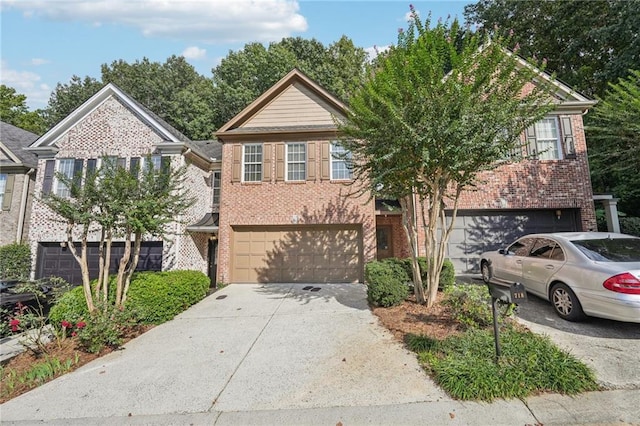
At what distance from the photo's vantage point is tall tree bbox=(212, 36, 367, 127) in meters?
23.8

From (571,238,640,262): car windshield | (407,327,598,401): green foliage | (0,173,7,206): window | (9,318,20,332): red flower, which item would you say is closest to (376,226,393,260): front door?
(571,238,640,262): car windshield

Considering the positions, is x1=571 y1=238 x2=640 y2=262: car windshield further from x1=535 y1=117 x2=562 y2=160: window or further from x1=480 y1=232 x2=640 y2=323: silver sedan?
x1=535 y1=117 x2=562 y2=160: window

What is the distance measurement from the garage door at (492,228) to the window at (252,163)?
7.95 m

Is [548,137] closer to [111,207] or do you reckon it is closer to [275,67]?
[111,207]

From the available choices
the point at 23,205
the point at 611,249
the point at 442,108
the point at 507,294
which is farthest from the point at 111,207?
the point at 611,249

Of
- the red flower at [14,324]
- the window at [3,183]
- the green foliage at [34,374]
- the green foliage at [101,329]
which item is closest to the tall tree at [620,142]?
the green foliage at [101,329]

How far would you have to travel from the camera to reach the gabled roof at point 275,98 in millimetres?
11008

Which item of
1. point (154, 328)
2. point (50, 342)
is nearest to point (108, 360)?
point (154, 328)

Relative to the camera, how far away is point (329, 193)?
10.6 metres

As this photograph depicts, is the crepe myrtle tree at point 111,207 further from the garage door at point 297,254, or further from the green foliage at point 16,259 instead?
the green foliage at point 16,259

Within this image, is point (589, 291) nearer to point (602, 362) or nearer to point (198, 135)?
point (602, 362)

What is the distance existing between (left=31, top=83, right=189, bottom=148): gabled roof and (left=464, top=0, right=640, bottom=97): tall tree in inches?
734

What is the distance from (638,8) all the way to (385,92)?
1651cm

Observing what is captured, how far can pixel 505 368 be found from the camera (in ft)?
11.6
